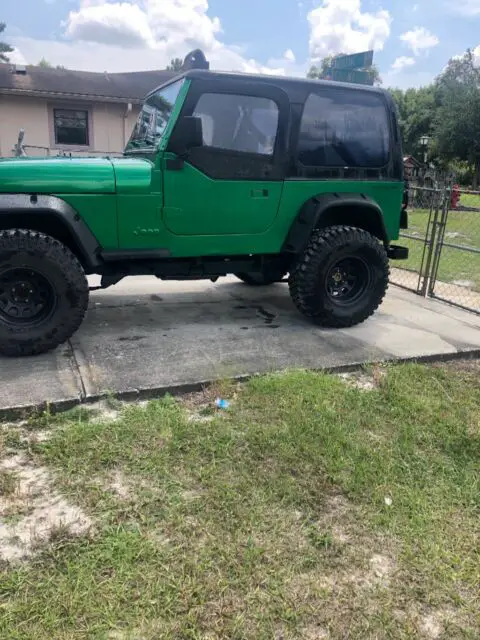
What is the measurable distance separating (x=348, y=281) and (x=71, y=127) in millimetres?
15334

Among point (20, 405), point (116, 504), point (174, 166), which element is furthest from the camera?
point (174, 166)

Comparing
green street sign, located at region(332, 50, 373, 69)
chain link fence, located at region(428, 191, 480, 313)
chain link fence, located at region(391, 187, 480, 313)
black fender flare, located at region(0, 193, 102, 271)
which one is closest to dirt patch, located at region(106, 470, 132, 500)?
black fender flare, located at region(0, 193, 102, 271)

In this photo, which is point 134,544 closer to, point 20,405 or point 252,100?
point 20,405

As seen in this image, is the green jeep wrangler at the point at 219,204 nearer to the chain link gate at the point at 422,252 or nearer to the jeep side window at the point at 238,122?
the jeep side window at the point at 238,122

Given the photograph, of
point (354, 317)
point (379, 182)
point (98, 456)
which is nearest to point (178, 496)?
point (98, 456)

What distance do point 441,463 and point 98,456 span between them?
1857mm

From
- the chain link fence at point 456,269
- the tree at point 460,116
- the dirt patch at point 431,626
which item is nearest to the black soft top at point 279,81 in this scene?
the chain link fence at point 456,269

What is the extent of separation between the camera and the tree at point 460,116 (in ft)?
118

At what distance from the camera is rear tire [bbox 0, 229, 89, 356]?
3.83 metres

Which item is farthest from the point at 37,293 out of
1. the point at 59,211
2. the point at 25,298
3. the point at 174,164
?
the point at 174,164

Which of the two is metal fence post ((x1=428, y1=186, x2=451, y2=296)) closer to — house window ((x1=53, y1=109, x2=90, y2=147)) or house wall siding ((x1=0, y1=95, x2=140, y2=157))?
house wall siding ((x1=0, y1=95, x2=140, y2=157))

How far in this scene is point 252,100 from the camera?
171 inches

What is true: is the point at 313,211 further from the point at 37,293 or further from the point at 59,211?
the point at 37,293

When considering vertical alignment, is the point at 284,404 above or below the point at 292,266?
below
